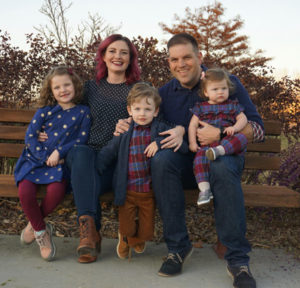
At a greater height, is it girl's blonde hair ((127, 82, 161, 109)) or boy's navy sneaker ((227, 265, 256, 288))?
girl's blonde hair ((127, 82, 161, 109))

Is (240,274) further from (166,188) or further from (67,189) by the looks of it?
(67,189)

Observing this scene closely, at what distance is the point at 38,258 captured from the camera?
311 cm

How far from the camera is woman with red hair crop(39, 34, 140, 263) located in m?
2.87

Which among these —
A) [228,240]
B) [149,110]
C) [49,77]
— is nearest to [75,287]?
[228,240]

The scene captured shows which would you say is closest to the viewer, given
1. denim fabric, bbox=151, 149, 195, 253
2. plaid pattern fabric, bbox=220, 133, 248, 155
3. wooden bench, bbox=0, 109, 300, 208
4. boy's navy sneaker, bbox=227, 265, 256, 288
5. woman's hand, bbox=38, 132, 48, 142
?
boy's navy sneaker, bbox=227, 265, 256, 288

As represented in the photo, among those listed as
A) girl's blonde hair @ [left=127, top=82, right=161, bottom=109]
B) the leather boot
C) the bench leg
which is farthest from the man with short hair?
the leather boot


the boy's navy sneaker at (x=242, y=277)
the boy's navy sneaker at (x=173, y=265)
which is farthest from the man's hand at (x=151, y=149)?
the boy's navy sneaker at (x=242, y=277)

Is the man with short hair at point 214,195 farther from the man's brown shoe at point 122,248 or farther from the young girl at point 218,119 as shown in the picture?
the man's brown shoe at point 122,248

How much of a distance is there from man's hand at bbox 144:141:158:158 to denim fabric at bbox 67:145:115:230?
41cm

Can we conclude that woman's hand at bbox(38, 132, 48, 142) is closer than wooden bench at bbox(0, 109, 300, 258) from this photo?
No

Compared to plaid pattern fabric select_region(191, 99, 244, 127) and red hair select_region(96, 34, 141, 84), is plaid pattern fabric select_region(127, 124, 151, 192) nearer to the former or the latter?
plaid pattern fabric select_region(191, 99, 244, 127)

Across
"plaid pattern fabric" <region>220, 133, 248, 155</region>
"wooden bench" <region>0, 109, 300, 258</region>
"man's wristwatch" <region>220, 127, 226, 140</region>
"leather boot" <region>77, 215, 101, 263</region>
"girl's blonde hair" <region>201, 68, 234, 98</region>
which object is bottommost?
"leather boot" <region>77, 215, 101, 263</region>

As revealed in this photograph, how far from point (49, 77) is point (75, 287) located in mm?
1799

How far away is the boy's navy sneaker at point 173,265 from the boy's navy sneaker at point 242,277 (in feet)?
1.20
